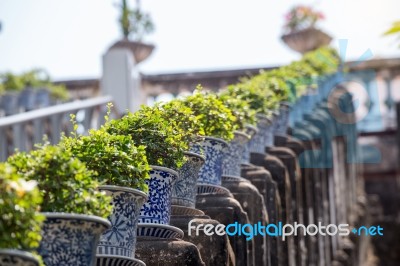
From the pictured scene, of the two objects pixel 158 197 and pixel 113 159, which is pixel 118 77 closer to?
pixel 158 197

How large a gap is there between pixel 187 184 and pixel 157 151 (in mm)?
519

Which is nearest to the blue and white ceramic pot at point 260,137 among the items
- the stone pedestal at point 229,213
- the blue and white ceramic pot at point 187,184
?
the stone pedestal at point 229,213

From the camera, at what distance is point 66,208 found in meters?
5.34

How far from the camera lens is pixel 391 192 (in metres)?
26.2

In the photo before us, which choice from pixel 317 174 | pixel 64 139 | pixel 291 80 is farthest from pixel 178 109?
pixel 317 174

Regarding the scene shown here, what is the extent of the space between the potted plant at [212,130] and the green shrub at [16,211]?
10.7 ft

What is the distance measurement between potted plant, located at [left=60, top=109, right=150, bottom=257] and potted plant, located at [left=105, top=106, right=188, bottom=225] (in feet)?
1.25

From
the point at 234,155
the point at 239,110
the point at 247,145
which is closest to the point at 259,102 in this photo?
the point at 247,145

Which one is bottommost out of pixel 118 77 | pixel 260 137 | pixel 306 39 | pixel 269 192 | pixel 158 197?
pixel 158 197

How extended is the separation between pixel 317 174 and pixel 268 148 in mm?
3739

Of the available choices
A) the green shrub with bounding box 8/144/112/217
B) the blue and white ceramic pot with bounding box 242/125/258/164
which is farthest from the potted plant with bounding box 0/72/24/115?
the green shrub with bounding box 8/144/112/217

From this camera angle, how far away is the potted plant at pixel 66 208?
208 inches

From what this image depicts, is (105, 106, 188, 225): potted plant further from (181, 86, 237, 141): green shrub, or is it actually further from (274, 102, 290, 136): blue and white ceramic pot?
(274, 102, 290, 136): blue and white ceramic pot

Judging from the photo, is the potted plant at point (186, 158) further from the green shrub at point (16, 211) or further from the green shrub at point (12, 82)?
the green shrub at point (12, 82)
